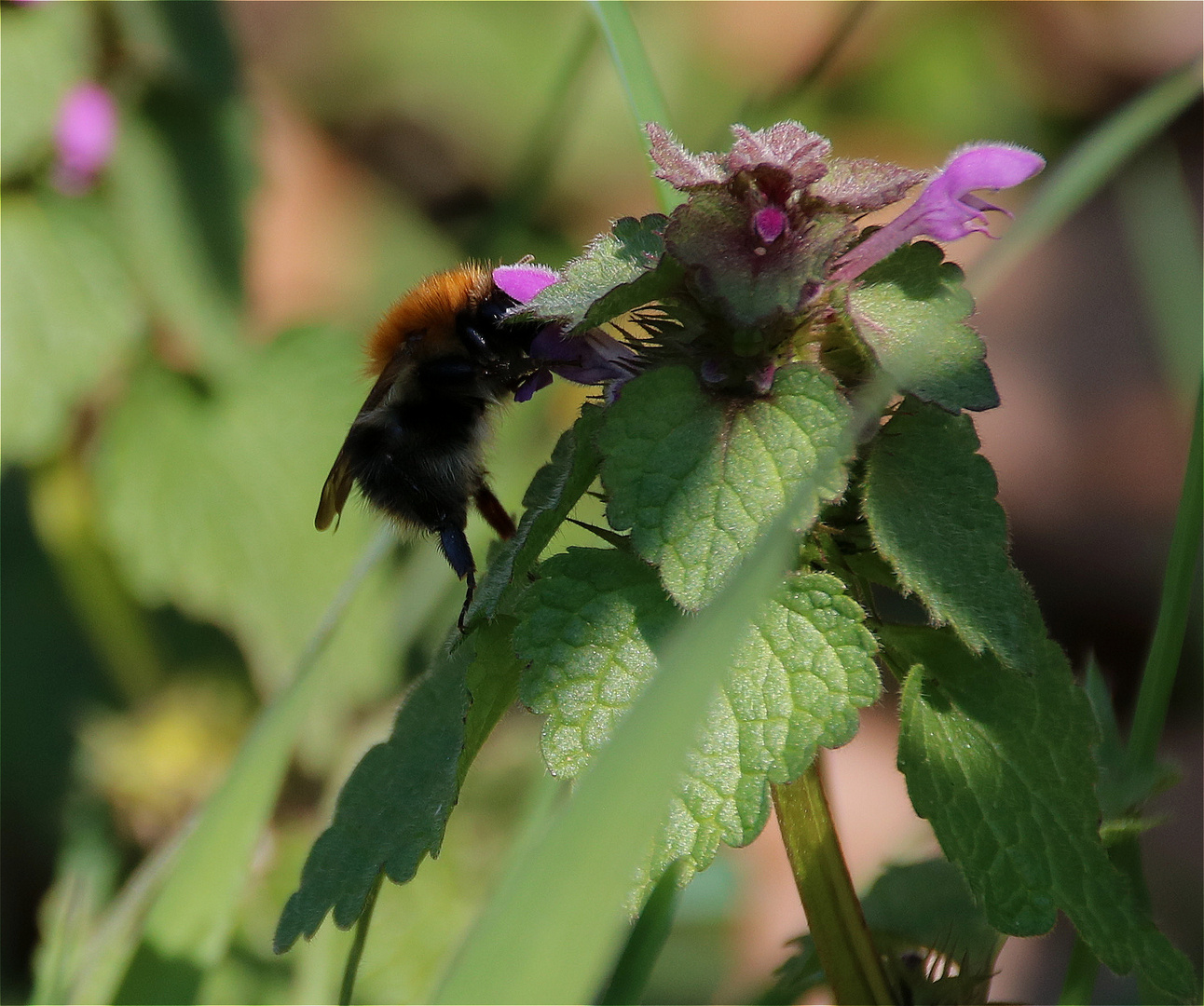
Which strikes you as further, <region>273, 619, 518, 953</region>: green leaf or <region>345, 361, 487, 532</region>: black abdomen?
<region>345, 361, 487, 532</region>: black abdomen

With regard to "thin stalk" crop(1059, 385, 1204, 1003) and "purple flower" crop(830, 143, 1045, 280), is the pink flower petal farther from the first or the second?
"thin stalk" crop(1059, 385, 1204, 1003)

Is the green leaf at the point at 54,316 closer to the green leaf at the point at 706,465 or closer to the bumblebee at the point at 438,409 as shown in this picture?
the bumblebee at the point at 438,409

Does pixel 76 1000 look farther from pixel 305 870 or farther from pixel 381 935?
pixel 305 870

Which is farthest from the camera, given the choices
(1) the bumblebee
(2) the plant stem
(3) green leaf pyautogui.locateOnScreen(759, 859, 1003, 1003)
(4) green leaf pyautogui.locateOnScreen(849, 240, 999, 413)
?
(1) the bumblebee

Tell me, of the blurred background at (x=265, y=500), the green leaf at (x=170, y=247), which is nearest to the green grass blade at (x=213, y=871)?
the blurred background at (x=265, y=500)

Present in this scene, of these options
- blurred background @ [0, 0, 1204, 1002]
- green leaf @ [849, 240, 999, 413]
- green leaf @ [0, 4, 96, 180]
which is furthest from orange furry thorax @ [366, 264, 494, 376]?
green leaf @ [0, 4, 96, 180]

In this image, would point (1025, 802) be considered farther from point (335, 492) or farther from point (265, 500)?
point (265, 500)
